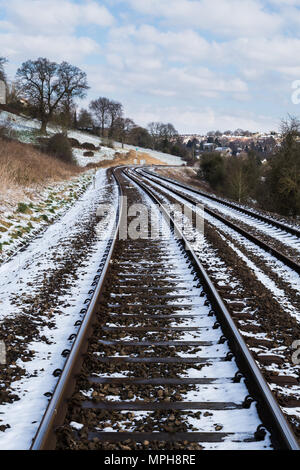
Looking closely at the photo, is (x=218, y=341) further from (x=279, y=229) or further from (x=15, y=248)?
(x=279, y=229)

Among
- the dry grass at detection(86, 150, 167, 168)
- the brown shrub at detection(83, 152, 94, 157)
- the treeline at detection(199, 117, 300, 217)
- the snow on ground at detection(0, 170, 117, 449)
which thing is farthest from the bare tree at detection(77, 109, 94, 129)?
the snow on ground at detection(0, 170, 117, 449)

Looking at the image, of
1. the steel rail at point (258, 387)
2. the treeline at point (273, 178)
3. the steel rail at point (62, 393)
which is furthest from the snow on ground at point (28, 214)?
the treeline at point (273, 178)

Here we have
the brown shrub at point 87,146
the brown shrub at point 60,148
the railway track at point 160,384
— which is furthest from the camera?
the brown shrub at point 87,146

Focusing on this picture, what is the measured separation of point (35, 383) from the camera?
3.68 m

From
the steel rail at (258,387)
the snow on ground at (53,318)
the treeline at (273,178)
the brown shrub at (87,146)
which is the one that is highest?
the brown shrub at (87,146)

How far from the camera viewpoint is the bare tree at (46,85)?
62.5 metres

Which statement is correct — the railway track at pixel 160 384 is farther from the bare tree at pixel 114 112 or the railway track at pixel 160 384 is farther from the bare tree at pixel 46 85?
the bare tree at pixel 114 112

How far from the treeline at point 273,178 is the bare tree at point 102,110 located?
6347cm

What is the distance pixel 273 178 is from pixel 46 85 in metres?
47.8

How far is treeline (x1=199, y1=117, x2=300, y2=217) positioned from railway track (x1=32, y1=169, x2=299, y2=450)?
23487mm

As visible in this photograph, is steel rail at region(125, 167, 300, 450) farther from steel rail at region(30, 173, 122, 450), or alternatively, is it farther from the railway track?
steel rail at region(30, 173, 122, 450)

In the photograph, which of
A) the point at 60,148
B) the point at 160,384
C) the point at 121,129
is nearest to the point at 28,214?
the point at 160,384
